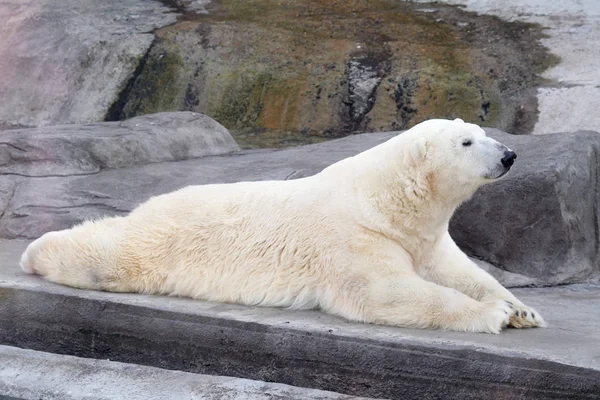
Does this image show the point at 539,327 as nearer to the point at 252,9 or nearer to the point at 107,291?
the point at 107,291

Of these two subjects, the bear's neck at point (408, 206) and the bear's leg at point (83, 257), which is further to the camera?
the bear's leg at point (83, 257)

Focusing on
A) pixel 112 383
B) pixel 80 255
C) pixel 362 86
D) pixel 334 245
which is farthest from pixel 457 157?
pixel 362 86

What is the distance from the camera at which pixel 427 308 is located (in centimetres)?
355

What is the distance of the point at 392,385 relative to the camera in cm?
339

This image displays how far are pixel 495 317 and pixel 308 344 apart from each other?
75 cm

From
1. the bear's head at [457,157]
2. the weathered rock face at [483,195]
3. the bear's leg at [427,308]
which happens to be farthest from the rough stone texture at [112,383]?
the weathered rock face at [483,195]

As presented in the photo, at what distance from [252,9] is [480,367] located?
7.53 m

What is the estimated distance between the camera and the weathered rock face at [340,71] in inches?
331

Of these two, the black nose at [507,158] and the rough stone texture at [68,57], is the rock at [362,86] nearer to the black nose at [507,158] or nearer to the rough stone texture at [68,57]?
the rough stone texture at [68,57]

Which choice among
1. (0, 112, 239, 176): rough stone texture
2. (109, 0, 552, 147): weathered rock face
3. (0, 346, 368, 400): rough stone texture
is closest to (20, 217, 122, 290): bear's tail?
(0, 346, 368, 400): rough stone texture

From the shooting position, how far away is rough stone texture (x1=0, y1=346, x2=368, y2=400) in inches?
131

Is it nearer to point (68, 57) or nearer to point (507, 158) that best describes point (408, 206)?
point (507, 158)

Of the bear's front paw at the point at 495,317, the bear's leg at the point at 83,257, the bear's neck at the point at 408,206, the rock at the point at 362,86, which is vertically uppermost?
the bear's neck at the point at 408,206

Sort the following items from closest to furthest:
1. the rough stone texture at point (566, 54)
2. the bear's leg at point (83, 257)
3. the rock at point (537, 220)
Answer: the bear's leg at point (83, 257) < the rock at point (537, 220) < the rough stone texture at point (566, 54)
